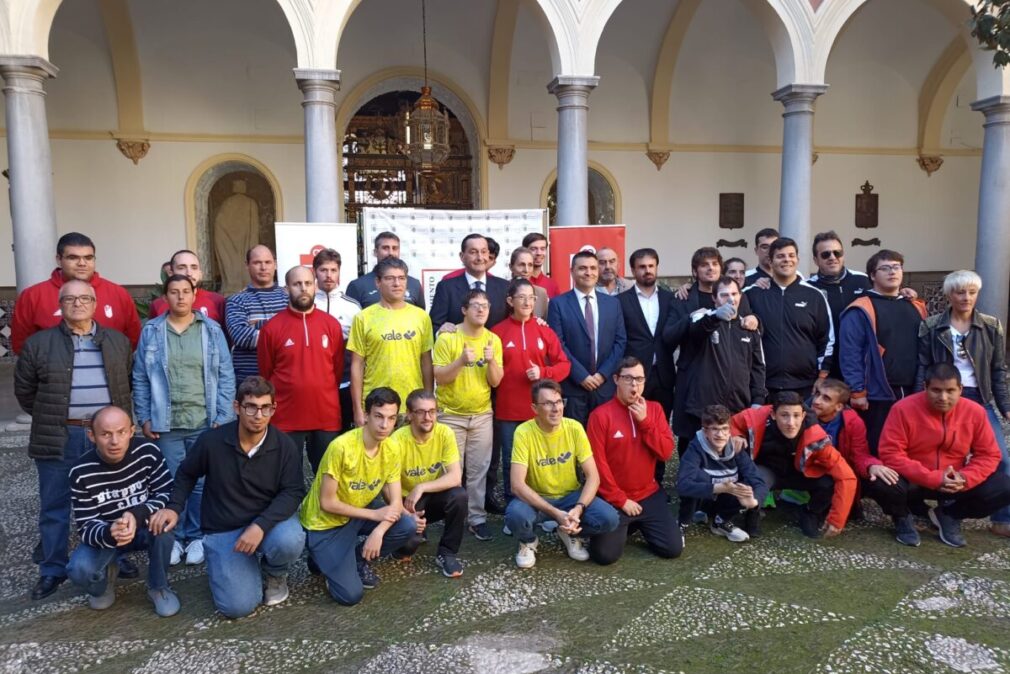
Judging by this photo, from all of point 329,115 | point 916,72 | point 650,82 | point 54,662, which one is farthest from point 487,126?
point 54,662

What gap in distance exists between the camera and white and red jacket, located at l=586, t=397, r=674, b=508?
3.88 m

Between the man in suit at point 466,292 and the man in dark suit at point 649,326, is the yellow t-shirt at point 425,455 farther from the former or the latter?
the man in dark suit at point 649,326

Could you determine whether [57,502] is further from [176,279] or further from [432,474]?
[432,474]

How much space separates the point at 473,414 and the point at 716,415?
4.61 feet

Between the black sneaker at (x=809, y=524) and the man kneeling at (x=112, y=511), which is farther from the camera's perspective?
the black sneaker at (x=809, y=524)

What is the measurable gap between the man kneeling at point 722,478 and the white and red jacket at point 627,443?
23 cm

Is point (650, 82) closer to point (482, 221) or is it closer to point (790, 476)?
point (482, 221)

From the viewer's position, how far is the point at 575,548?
380cm

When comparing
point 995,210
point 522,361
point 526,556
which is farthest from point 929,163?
point 526,556

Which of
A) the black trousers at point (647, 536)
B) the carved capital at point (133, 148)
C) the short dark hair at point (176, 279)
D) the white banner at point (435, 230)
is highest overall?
the carved capital at point (133, 148)

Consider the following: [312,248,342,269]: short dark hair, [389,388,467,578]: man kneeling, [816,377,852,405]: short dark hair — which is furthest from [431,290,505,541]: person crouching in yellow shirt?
[816,377,852,405]: short dark hair

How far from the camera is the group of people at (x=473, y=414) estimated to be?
333 cm

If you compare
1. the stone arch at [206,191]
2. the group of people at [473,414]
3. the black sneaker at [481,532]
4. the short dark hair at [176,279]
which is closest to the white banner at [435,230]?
the group of people at [473,414]

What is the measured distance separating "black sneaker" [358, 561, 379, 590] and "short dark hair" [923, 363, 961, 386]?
3208mm
